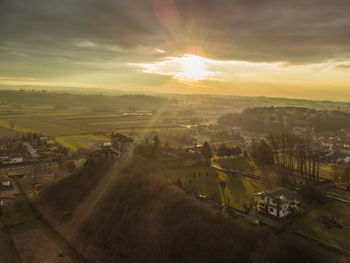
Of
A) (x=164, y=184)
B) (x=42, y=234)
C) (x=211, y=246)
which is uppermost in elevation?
(x=164, y=184)

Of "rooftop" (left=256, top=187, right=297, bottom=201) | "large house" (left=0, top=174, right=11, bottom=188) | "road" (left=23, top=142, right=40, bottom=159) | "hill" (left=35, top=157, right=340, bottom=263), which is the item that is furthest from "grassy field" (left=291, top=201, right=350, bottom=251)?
"road" (left=23, top=142, right=40, bottom=159)

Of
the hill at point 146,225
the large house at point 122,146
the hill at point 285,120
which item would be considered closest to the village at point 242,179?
the large house at point 122,146

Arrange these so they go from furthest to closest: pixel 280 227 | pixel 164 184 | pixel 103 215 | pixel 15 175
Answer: pixel 15 175
pixel 164 184
pixel 103 215
pixel 280 227

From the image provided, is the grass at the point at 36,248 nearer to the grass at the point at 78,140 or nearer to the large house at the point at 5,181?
the large house at the point at 5,181

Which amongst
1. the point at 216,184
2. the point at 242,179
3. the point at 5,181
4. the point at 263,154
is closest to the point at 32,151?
the point at 5,181

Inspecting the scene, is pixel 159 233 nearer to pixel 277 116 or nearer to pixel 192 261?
pixel 192 261

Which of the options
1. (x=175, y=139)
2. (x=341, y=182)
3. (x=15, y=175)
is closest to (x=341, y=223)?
(x=341, y=182)

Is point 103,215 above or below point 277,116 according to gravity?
below
